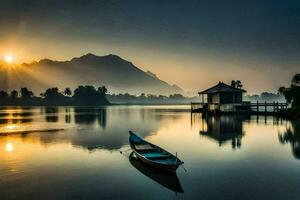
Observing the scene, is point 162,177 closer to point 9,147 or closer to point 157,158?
point 157,158

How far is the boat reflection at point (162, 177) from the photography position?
16234mm

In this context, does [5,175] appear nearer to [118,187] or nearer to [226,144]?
[118,187]

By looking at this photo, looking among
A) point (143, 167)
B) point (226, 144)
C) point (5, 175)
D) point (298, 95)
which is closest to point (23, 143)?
point (5, 175)

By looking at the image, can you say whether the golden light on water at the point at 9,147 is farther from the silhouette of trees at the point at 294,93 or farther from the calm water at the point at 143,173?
the silhouette of trees at the point at 294,93

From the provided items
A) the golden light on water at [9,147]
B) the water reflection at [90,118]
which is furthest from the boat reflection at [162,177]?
the water reflection at [90,118]

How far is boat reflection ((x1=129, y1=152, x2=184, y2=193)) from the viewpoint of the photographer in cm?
1623

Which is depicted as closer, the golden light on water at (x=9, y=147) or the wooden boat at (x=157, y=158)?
the wooden boat at (x=157, y=158)

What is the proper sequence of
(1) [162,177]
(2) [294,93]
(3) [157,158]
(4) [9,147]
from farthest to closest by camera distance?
1. (2) [294,93]
2. (4) [9,147]
3. (3) [157,158]
4. (1) [162,177]

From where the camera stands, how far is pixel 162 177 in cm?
1788

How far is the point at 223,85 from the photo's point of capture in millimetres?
68562

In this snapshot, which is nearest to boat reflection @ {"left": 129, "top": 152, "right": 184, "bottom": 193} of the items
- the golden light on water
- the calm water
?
the calm water

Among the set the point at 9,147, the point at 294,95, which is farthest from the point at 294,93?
the point at 9,147

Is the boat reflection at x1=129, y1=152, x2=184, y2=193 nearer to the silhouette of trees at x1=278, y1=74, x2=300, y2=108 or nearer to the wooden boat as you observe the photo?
the wooden boat

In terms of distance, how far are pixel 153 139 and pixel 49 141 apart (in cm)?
1228
